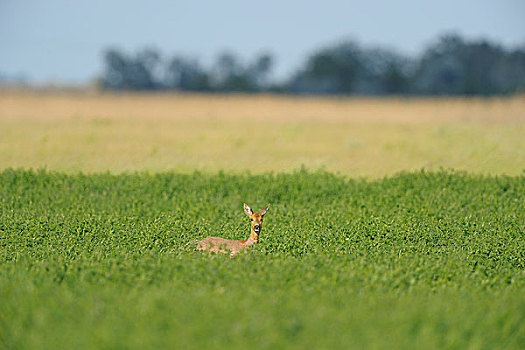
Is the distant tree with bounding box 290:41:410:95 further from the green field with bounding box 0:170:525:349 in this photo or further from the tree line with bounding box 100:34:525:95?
the green field with bounding box 0:170:525:349

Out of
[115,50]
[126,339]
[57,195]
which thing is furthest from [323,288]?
[115,50]

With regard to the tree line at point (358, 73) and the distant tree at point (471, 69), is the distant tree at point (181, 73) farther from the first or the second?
the distant tree at point (471, 69)

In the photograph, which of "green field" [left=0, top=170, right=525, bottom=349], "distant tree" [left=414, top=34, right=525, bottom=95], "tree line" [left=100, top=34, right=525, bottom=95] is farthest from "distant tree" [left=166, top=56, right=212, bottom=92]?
"green field" [left=0, top=170, right=525, bottom=349]

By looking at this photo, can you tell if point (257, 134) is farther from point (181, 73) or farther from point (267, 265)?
point (181, 73)

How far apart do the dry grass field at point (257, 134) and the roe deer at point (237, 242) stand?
29.6ft

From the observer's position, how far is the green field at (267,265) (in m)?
7.02

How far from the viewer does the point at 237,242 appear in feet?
33.7

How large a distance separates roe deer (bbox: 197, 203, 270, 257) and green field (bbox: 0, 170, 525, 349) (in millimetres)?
263

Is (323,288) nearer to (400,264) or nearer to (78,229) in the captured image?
(400,264)

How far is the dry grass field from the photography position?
71.2 ft

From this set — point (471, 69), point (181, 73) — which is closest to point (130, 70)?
point (181, 73)

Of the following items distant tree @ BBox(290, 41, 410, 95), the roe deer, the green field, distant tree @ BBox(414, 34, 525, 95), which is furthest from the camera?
distant tree @ BBox(290, 41, 410, 95)

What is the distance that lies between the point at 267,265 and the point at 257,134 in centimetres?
1969

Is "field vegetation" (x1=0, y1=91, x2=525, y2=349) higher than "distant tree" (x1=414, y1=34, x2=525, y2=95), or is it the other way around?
"distant tree" (x1=414, y1=34, x2=525, y2=95)
